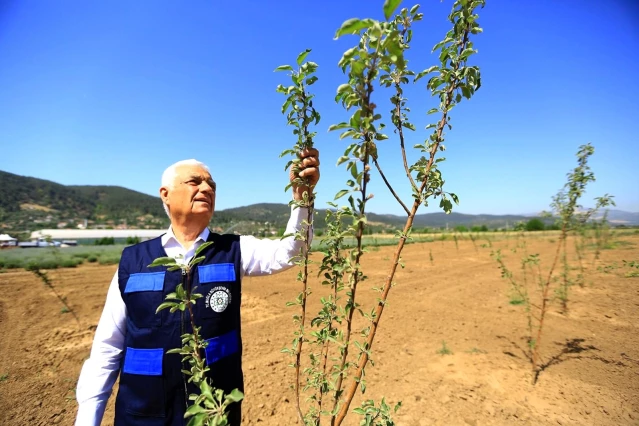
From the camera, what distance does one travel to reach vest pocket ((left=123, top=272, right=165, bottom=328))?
1791 millimetres

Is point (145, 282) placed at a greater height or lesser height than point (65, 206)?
lesser

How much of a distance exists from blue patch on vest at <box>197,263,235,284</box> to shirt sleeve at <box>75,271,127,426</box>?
2.01 ft

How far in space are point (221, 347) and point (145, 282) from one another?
0.65m

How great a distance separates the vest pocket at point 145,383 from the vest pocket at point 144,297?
19 centimetres

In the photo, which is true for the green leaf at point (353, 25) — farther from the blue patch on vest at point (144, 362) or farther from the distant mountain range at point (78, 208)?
the distant mountain range at point (78, 208)

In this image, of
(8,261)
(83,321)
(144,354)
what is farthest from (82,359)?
(8,261)

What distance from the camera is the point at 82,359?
5508mm

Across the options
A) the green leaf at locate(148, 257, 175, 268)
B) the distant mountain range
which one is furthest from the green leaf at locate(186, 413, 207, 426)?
the distant mountain range

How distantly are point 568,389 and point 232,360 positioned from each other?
201 inches

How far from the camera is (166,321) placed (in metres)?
1.77

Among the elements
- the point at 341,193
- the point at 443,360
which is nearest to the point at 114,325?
the point at 341,193

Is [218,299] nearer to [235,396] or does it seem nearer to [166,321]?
[166,321]

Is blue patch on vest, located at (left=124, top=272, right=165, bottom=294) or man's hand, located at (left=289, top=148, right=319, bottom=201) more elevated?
man's hand, located at (left=289, top=148, right=319, bottom=201)

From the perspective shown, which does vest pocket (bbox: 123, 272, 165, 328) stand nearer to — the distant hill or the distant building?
the distant building
